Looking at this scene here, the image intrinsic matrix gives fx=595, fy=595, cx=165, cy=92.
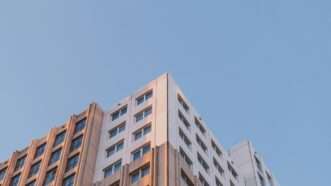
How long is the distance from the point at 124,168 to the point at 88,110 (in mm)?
17240

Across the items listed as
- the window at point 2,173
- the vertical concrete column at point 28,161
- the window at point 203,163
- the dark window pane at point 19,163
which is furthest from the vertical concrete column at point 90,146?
the window at point 2,173

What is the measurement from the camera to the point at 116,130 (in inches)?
2970

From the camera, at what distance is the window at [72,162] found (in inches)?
2825

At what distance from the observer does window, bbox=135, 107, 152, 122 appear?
7312 cm

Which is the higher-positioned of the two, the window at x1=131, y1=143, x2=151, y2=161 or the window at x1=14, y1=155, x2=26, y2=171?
the window at x1=14, y1=155, x2=26, y2=171

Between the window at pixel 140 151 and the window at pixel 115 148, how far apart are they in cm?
383

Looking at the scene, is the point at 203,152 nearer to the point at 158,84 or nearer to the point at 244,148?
the point at 158,84

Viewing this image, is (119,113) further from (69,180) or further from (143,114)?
(69,180)

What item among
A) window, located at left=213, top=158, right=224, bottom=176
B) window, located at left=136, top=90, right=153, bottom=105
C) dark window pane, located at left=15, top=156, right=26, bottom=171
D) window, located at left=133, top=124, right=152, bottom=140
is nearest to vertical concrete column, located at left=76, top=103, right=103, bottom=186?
window, located at left=133, top=124, right=152, bottom=140

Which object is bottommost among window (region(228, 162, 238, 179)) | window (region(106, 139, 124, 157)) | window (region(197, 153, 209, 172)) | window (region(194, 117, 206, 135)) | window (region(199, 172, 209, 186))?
window (region(199, 172, 209, 186))

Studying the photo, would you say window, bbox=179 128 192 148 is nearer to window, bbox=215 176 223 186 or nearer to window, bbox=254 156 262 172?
window, bbox=215 176 223 186

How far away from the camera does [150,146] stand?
218 feet

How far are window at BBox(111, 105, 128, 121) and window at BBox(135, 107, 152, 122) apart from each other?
3509 mm

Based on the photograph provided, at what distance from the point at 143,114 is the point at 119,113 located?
5968 mm
